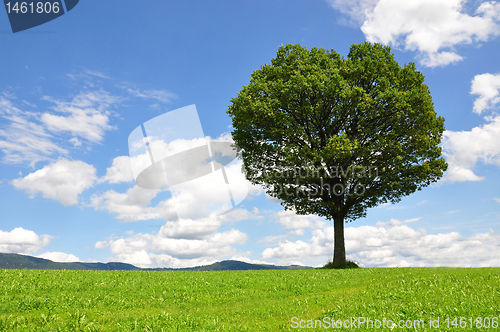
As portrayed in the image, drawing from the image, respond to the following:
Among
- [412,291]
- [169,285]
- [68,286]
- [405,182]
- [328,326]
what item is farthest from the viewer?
[405,182]

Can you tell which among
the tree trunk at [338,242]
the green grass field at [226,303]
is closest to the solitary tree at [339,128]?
the tree trunk at [338,242]

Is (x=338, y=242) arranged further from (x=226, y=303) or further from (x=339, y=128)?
(x=226, y=303)

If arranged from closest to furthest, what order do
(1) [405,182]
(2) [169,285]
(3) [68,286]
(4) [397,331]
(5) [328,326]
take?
(4) [397,331] < (5) [328,326] < (3) [68,286] < (2) [169,285] < (1) [405,182]

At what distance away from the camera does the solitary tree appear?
2620 cm

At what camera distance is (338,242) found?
28984 millimetres

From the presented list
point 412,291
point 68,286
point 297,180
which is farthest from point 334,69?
point 68,286

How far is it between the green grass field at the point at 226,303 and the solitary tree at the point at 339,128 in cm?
1154

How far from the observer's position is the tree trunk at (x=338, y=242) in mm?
28359

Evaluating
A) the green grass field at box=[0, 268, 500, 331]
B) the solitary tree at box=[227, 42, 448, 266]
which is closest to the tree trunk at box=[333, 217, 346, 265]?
the solitary tree at box=[227, 42, 448, 266]

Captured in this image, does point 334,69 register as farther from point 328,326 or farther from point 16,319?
point 16,319

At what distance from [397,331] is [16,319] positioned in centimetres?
1154

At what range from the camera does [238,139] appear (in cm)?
3053

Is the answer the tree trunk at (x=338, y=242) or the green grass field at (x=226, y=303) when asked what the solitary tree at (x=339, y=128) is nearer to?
the tree trunk at (x=338, y=242)

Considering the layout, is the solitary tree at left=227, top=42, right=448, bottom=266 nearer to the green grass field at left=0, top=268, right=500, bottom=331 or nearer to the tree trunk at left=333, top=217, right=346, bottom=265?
the tree trunk at left=333, top=217, right=346, bottom=265
